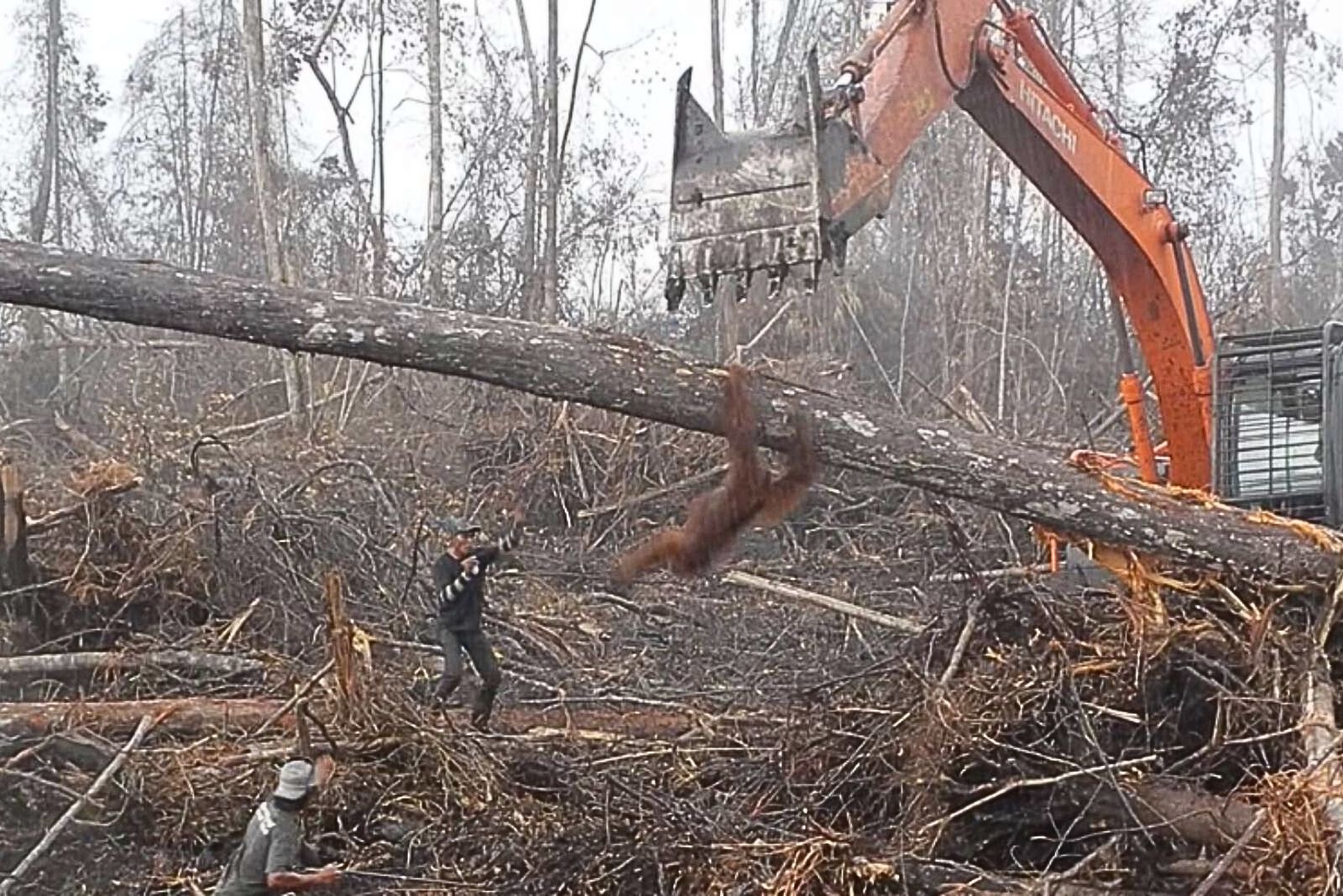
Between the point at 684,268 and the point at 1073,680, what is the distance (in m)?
1.95

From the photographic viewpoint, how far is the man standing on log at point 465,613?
7.18 m

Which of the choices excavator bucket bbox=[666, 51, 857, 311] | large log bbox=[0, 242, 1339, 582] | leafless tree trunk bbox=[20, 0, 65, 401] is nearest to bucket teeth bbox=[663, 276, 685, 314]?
excavator bucket bbox=[666, 51, 857, 311]

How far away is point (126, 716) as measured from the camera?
7047 mm

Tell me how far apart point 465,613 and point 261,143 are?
901 cm

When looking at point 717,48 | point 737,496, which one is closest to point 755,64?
point 717,48

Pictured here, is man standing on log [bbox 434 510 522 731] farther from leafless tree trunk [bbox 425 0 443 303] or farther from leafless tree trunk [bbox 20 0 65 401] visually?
leafless tree trunk [bbox 20 0 65 401]

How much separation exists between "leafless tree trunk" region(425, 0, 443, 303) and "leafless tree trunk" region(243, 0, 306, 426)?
3.12 metres

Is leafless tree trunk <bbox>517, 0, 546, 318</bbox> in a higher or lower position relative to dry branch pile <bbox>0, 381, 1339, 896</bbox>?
higher

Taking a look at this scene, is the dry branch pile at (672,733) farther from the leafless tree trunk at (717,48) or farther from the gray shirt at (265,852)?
the leafless tree trunk at (717,48)

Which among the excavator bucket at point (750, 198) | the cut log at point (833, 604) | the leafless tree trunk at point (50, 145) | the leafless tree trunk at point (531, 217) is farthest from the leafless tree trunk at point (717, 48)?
the excavator bucket at point (750, 198)

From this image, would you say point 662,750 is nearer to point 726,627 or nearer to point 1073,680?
point 1073,680

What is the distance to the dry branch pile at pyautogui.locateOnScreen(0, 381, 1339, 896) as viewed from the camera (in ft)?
17.3

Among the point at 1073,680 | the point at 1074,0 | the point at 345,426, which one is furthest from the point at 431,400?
the point at 1074,0

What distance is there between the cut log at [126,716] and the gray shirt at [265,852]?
5.94 ft
